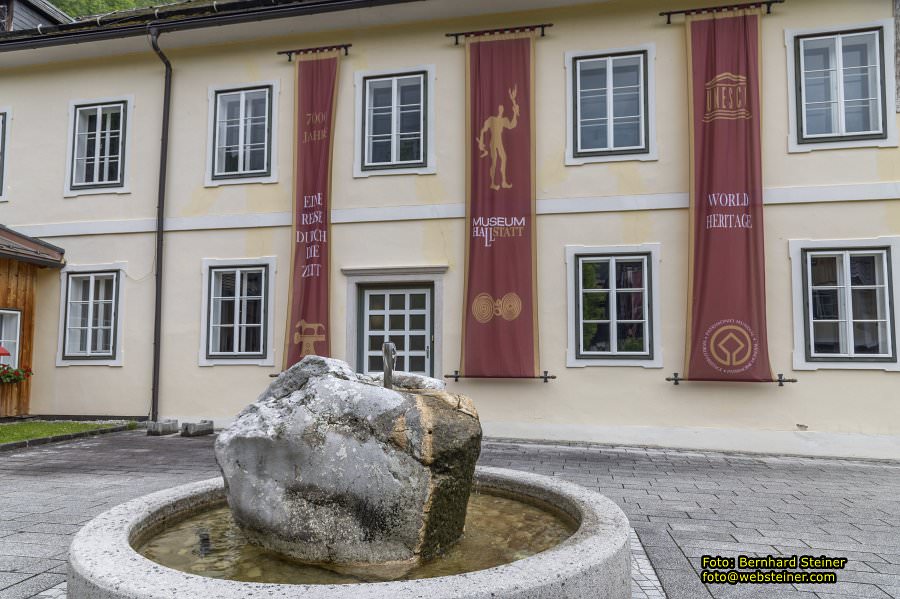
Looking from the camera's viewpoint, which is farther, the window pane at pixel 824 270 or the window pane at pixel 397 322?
the window pane at pixel 397 322

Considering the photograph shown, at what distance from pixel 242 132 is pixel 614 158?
643 centimetres

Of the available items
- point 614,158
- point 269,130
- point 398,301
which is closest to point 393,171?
point 398,301

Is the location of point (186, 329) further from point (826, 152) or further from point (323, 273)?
point (826, 152)

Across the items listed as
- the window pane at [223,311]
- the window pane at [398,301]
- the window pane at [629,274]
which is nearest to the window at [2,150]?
the window pane at [223,311]

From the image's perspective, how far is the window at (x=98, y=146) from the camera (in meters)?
11.4

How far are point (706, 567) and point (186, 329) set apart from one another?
30.4 ft

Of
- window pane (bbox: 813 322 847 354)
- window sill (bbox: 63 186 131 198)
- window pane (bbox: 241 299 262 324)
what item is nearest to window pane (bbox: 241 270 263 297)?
window pane (bbox: 241 299 262 324)

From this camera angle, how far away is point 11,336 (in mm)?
10984

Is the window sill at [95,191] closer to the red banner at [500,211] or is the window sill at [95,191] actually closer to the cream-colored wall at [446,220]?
the cream-colored wall at [446,220]

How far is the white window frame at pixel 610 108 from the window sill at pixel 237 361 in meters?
5.80

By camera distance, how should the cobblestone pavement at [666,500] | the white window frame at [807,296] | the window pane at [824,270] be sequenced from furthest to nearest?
Answer: the window pane at [824,270] → the white window frame at [807,296] → the cobblestone pavement at [666,500]

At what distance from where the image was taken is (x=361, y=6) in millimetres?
9805

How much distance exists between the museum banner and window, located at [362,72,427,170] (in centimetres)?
424

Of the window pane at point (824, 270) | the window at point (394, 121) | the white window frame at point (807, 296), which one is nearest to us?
the white window frame at point (807, 296)
